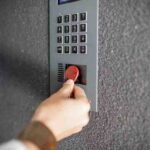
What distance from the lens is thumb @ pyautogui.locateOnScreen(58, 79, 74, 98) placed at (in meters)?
0.42

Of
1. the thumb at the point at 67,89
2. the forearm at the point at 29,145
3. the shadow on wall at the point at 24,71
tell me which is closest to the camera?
the forearm at the point at 29,145

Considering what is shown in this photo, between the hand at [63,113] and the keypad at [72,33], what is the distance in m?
0.07

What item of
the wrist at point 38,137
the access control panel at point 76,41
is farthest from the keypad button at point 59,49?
the wrist at point 38,137

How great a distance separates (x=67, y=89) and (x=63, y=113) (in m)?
0.06

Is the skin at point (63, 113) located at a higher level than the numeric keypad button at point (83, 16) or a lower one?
lower

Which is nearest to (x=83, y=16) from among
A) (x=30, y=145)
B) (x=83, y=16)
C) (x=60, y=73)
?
(x=83, y=16)

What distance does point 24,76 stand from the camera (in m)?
0.58

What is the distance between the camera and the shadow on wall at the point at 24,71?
0.54m

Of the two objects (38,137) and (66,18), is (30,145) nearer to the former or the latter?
(38,137)

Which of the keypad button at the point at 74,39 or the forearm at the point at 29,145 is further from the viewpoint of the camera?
the keypad button at the point at 74,39

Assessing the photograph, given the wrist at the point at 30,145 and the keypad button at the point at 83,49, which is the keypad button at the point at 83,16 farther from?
the wrist at the point at 30,145

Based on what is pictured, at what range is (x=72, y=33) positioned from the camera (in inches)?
18.3

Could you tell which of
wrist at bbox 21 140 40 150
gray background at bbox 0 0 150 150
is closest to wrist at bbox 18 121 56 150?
wrist at bbox 21 140 40 150

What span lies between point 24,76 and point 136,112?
27 centimetres
